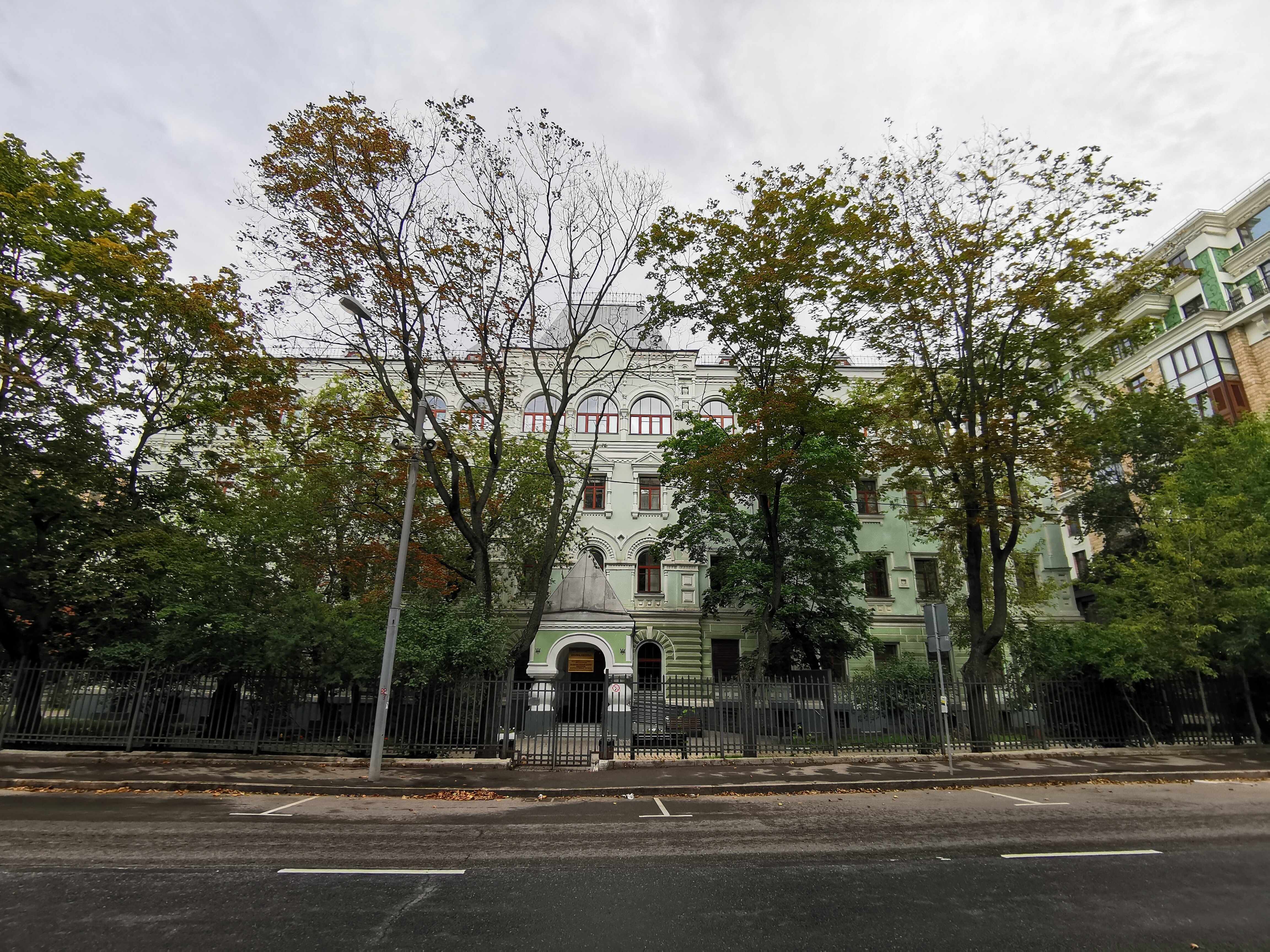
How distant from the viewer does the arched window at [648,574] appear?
28.9 m

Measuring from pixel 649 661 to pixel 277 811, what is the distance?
2005cm

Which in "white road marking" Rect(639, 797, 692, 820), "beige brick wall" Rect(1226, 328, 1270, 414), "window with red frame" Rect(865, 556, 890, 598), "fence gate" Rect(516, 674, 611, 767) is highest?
"beige brick wall" Rect(1226, 328, 1270, 414)

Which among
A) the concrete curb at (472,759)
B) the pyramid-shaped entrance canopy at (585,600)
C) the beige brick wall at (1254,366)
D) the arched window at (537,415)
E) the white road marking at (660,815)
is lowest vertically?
the white road marking at (660,815)

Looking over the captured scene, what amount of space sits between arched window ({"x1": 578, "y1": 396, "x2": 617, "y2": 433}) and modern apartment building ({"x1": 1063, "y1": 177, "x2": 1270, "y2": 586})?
71.7 feet

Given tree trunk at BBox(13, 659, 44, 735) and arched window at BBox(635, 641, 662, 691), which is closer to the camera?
tree trunk at BBox(13, 659, 44, 735)

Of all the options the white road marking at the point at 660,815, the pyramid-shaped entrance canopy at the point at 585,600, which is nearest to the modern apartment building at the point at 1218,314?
the pyramid-shaped entrance canopy at the point at 585,600

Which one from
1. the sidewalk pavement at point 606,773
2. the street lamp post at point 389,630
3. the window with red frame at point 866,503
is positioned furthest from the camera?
the window with red frame at point 866,503

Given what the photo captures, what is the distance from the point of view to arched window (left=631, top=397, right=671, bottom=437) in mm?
31047

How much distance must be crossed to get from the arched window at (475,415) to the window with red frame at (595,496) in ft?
18.0

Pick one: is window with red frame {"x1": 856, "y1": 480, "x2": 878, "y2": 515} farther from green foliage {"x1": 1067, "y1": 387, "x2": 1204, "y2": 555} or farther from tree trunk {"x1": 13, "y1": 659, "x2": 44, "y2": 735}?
tree trunk {"x1": 13, "y1": 659, "x2": 44, "y2": 735}

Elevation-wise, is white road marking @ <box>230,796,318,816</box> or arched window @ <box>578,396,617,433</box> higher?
arched window @ <box>578,396,617,433</box>

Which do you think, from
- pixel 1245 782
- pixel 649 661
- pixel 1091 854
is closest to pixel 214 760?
pixel 1091 854

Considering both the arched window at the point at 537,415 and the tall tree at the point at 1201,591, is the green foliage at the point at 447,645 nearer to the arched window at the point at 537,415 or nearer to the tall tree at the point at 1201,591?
the arched window at the point at 537,415

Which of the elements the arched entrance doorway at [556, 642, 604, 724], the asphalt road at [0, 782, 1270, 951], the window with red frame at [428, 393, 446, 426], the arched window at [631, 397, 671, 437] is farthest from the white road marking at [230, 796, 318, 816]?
the arched window at [631, 397, 671, 437]
